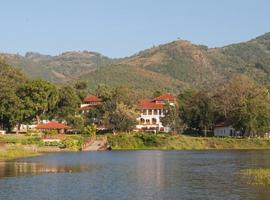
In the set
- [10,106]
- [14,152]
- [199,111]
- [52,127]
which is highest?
[10,106]

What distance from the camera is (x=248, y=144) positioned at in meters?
118

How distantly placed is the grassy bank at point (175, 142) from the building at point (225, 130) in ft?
47.8

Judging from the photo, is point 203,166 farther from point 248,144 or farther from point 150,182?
point 248,144

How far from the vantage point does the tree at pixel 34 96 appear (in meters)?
124

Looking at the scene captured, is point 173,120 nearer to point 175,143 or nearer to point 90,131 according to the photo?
point 175,143

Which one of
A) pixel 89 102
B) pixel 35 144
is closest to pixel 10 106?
pixel 35 144

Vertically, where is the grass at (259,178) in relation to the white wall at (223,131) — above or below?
below

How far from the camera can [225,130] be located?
136750 mm

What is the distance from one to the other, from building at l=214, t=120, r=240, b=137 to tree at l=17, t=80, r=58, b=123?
41.3 metres

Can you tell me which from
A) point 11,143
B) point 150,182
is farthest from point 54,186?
point 11,143

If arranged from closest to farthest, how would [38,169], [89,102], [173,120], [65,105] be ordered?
[38,169], [173,120], [65,105], [89,102]

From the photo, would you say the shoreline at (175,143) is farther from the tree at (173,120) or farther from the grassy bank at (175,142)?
the tree at (173,120)

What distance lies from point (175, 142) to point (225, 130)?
2475 centimetres

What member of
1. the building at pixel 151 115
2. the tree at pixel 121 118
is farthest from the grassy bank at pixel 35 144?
the building at pixel 151 115
